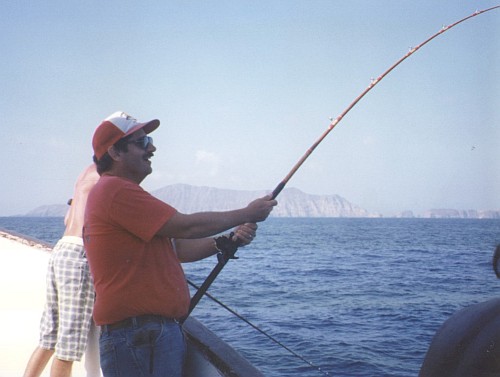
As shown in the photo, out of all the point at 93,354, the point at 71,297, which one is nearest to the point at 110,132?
the point at 71,297

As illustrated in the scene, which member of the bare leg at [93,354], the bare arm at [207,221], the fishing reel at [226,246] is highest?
the bare arm at [207,221]

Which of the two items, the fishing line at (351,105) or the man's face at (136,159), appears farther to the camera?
the fishing line at (351,105)

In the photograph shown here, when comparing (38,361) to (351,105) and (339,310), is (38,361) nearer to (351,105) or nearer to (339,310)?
(351,105)

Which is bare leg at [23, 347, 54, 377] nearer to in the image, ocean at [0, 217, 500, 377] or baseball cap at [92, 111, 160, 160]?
baseball cap at [92, 111, 160, 160]

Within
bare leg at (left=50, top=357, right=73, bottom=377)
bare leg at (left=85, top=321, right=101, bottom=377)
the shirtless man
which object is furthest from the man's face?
bare leg at (left=85, top=321, right=101, bottom=377)

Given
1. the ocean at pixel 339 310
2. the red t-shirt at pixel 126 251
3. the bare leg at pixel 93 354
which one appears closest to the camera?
the red t-shirt at pixel 126 251

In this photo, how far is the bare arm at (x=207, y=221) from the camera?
2.10m

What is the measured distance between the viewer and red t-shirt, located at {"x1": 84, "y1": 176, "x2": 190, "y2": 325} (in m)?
2.08

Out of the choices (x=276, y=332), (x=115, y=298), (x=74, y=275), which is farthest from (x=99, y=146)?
(x=276, y=332)

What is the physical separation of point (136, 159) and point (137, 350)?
807 millimetres

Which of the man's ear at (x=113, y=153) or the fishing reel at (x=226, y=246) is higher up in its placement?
the man's ear at (x=113, y=153)

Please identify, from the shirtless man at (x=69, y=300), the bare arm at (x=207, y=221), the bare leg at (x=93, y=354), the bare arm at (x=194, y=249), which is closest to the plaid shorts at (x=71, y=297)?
the shirtless man at (x=69, y=300)

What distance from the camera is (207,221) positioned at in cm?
217

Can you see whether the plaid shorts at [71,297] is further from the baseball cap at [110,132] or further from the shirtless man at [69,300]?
the baseball cap at [110,132]
